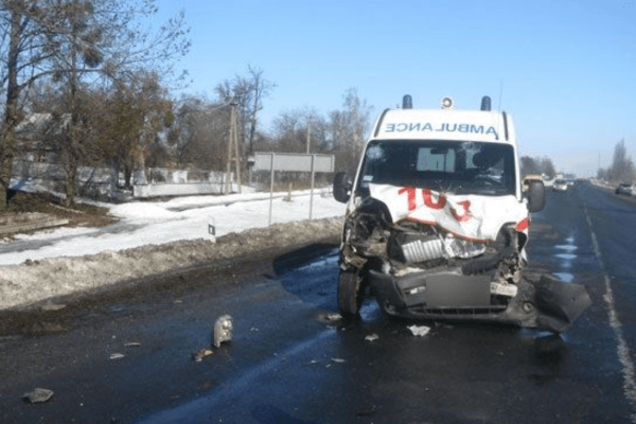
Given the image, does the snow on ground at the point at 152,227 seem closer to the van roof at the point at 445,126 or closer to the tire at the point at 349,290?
the tire at the point at 349,290

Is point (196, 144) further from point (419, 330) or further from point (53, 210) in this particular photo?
point (419, 330)

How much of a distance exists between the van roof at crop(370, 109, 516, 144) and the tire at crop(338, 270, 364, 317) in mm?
2154

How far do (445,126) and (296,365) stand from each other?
14.2ft

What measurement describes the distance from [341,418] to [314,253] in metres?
11.0

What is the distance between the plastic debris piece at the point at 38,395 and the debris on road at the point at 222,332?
1931 mm

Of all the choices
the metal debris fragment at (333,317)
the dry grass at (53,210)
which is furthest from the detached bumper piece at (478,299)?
the dry grass at (53,210)

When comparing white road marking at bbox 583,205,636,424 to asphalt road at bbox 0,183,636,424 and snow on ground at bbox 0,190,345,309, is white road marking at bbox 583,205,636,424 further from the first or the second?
snow on ground at bbox 0,190,345,309

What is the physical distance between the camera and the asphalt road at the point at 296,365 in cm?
538

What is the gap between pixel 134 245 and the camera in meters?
16.4

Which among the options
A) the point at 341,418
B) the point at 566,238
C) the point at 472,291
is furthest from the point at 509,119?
the point at 566,238

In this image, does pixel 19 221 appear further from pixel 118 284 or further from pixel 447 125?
pixel 447 125

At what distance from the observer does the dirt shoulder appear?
981 centimetres

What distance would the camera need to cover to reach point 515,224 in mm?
7984

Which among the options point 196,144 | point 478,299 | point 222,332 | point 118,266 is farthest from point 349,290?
point 196,144
